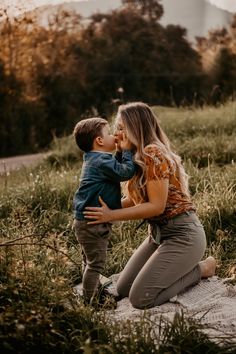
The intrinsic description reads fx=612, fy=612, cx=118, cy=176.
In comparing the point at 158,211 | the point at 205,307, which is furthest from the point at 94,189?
the point at 205,307

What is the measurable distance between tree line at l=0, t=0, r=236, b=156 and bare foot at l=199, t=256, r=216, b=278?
32.0 ft

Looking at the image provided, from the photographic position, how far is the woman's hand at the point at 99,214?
400cm

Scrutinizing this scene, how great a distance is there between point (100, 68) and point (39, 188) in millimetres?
13285

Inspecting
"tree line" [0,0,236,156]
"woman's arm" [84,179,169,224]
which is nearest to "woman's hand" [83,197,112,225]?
"woman's arm" [84,179,169,224]

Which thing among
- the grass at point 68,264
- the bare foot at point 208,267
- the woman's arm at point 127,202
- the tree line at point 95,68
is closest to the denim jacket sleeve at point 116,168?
the woman's arm at point 127,202

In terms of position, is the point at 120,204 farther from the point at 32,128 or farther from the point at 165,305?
the point at 32,128

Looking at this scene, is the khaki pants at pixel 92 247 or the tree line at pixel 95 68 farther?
the tree line at pixel 95 68

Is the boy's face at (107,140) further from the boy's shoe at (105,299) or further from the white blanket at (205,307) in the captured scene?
the white blanket at (205,307)

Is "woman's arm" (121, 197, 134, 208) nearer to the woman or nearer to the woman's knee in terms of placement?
the woman

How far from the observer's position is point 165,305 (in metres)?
4.25

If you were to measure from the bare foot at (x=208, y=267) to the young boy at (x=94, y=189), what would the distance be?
0.84 metres

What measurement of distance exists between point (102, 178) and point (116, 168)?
0.47ft

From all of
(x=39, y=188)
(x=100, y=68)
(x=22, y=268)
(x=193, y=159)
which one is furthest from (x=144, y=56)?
(x=22, y=268)

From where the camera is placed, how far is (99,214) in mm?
4012
